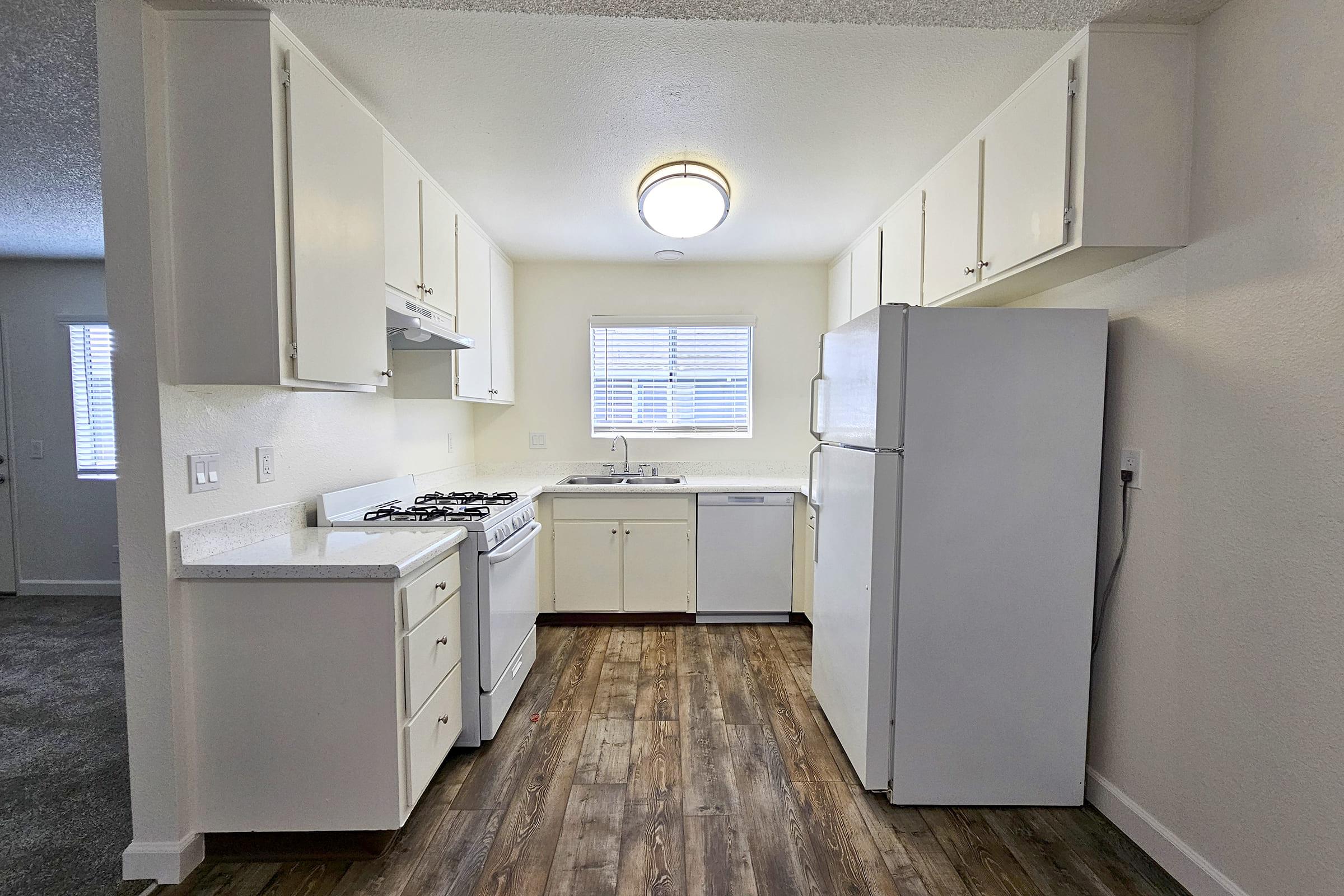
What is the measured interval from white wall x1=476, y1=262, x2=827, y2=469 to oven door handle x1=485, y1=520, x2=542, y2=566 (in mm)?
1297

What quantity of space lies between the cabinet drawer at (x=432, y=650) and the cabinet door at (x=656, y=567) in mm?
1463

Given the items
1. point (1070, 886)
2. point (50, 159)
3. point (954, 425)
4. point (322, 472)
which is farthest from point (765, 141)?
point (50, 159)

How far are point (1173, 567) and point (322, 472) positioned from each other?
292 cm

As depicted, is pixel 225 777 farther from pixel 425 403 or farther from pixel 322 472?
pixel 425 403

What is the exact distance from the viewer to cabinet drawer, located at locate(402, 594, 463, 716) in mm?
1729

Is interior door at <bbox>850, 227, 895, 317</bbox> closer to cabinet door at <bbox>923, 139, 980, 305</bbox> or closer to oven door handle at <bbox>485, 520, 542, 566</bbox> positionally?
cabinet door at <bbox>923, 139, 980, 305</bbox>

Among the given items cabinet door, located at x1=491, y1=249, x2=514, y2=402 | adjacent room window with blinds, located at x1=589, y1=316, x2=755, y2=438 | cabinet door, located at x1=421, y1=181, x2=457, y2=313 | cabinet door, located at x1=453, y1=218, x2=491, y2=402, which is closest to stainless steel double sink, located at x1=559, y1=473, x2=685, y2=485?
adjacent room window with blinds, located at x1=589, y1=316, x2=755, y2=438

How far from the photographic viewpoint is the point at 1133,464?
5.98 feet

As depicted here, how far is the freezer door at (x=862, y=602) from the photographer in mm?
1901

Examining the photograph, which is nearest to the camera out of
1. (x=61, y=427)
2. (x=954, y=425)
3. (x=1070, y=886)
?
(x=1070, y=886)

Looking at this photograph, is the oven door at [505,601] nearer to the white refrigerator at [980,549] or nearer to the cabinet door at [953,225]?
the white refrigerator at [980,549]

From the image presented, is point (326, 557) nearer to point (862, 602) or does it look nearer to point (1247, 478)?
point (862, 602)

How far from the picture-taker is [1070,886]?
63.1 inches

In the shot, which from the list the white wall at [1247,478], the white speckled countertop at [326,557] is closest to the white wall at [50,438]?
the white speckled countertop at [326,557]
